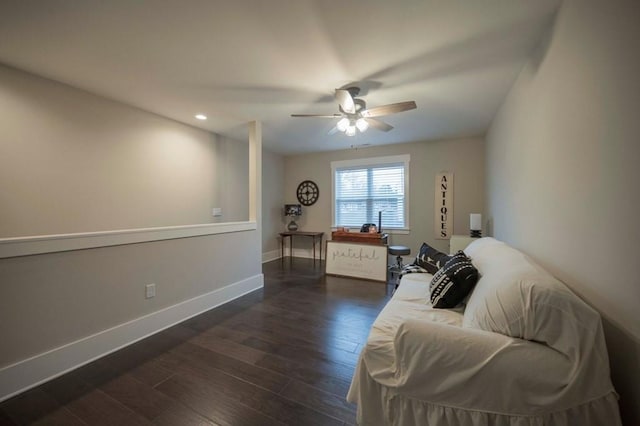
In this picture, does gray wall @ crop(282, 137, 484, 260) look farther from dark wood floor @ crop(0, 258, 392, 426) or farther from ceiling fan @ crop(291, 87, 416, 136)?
dark wood floor @ crop(0, 258, 392, 426)

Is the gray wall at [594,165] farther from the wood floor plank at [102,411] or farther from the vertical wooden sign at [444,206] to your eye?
the vertical wooden sign at [444,206]

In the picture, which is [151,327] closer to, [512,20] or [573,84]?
[573,84]

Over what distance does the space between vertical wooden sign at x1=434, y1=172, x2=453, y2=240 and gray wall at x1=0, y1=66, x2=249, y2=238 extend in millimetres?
4083

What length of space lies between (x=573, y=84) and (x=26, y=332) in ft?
12.0

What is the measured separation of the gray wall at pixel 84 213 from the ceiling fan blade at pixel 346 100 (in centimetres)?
182

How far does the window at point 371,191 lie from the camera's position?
4871 millimetres

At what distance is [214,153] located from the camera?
409 cm

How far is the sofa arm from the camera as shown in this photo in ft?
3.06

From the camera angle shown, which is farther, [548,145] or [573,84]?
[548,145]

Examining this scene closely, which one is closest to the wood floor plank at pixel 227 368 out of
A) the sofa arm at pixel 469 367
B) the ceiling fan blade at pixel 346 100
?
the sofa arm at pixel 469 367

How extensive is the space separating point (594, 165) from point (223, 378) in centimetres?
246

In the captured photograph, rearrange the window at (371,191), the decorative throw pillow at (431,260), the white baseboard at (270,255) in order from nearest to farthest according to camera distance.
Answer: the decorative throw pillow at (431,260), the window at (371,191), the white baseboard at (270,255)

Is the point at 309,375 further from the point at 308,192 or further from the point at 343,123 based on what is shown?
the point at 308,192

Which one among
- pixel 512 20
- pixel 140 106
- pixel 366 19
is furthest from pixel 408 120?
pixel 140 106
